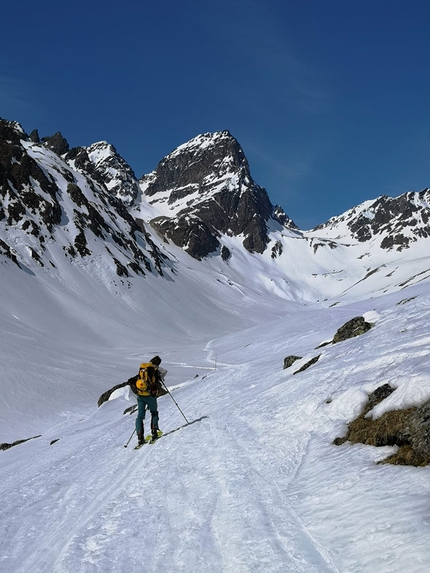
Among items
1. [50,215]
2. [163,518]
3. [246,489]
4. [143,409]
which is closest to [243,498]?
[246,489]

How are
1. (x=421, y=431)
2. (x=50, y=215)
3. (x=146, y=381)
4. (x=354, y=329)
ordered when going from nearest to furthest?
(x=421, y=431) < (x=146, y=381) < (x=354, y=329) < (x=50, y=215)

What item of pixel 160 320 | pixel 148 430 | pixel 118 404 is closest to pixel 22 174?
pixel 160 320

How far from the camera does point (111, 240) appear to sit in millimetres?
101875

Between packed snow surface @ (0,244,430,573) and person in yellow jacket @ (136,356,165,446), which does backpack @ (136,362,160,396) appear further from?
packed snow surface @ (0,244,430,573)

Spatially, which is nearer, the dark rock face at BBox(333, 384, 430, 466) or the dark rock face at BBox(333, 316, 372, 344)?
the dark rock face at BBox(333, 384, 430, 466)

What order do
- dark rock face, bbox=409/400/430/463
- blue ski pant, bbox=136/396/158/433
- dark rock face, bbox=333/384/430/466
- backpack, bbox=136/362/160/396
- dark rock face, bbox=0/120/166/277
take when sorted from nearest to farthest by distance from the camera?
dark rock face, bbox=409/400/430/463, dark rock face, bbox=333/384/430/466, blue ski pant, bbox=136/396/158/433, backpack, bbox=136/362/160/396, dark rock face, bbox=0/120/166/277

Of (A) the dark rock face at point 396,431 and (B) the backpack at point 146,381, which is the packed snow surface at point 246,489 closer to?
(A) the dark rock face at point 396,431

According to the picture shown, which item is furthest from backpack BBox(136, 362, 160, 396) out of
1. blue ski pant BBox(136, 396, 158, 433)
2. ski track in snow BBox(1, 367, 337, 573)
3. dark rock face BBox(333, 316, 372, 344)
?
dark rock face BBox(333, 316, 372, 344)

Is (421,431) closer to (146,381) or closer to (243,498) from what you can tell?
(243,498)

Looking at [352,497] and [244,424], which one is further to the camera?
[244,424]

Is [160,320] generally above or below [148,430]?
above

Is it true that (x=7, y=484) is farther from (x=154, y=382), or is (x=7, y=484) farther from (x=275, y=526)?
(x=275, y=526)

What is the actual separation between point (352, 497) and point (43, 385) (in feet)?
99.1

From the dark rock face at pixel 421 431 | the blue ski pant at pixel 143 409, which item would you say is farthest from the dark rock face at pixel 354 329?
the dark rock face at pixel 421 431
